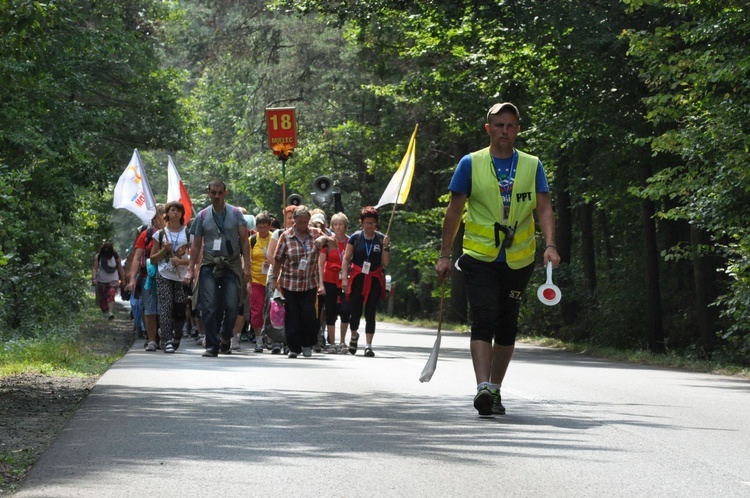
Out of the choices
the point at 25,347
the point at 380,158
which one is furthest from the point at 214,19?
the point at 25,347

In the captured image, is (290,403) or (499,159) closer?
(499,159)

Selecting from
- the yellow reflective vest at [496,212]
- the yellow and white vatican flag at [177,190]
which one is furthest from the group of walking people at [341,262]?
the yellow and white vatican flag at [177,190]

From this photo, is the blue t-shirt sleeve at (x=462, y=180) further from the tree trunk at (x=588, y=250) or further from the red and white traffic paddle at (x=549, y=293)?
the tree trunk at (x=588, y=250)

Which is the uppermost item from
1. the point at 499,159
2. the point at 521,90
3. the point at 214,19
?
the point at 214,19

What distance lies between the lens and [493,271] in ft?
32.7

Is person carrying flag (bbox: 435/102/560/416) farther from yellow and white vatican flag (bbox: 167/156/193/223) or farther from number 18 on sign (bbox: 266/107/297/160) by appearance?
yellow and white vatican flag (bbox: 167/156/193/223)

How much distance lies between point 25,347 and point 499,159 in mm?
9054

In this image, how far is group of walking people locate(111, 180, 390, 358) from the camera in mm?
16812

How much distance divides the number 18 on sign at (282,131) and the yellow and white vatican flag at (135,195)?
258cm

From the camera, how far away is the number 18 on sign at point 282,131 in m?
26.4

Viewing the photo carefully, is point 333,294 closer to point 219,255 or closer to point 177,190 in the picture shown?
point 219,255

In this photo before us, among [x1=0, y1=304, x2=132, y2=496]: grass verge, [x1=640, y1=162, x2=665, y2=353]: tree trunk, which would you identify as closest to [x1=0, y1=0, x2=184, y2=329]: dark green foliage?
[x1=0, y1=304, x2=132, y2=496]: grass verge

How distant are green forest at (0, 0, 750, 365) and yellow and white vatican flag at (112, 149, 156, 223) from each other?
2.04 feet

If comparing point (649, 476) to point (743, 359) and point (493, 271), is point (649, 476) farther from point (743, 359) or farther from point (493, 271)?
point (743, 359)
